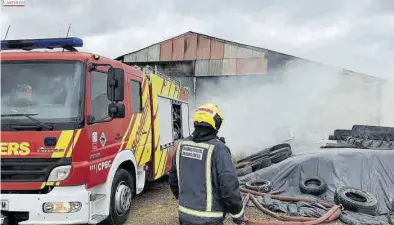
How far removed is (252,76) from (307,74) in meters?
2.77

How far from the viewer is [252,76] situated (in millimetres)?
21172

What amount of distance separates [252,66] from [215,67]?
6.63 feet

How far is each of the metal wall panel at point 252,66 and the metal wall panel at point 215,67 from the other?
1.02 m

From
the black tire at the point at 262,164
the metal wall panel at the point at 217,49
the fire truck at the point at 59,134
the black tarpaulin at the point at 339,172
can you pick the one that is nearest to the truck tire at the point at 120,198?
the fire truck at the point at 59,134

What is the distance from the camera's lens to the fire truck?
4.43 metres

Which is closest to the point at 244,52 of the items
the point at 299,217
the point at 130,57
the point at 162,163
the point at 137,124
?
the point at 130,57

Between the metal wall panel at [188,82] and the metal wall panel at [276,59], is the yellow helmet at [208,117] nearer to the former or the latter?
the metal wall panel at [276,59]

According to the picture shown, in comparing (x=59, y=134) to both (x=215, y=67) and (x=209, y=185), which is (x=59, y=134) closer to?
(x=209, y=185)

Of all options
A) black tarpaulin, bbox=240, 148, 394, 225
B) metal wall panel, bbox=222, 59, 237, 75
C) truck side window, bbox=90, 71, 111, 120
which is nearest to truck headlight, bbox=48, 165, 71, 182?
truck side window, bbox=90, 71, 111, 120

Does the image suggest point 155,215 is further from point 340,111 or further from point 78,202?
point 340,111

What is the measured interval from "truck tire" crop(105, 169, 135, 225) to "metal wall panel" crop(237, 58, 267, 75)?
16.1 m

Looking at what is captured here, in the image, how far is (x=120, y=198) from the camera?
5422 mm

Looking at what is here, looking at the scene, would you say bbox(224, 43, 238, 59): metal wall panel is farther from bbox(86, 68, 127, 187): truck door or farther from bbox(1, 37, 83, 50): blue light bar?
bbox(1, 37, 83, 50): blue light bar

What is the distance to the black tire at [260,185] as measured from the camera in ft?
24.3
